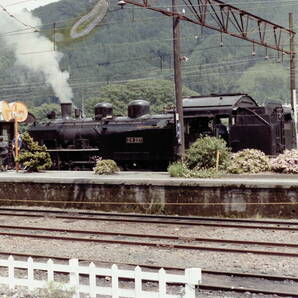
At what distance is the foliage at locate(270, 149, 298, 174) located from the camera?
50.1 ft

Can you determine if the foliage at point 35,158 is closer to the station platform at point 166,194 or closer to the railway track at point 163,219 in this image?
the station platform at point 166,194

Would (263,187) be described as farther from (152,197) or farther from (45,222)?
(45,222)

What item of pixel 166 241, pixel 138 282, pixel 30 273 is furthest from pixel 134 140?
pixel 138 282

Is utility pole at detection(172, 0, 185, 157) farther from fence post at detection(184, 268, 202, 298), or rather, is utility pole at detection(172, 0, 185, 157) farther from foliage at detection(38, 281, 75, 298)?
fence post at detection(184, 268, 202, 298)

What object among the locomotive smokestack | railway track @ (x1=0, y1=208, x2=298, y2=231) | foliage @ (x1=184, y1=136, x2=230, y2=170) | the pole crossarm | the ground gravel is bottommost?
the ground gravel

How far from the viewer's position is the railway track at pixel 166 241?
30.4ft

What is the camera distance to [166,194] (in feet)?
46.6

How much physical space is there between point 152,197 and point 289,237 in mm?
4864

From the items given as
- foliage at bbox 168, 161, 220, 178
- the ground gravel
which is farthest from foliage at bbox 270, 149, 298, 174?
the ground gravel

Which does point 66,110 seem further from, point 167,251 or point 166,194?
point 167,251

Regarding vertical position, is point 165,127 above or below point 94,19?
below

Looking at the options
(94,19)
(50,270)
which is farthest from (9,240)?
(94,19)

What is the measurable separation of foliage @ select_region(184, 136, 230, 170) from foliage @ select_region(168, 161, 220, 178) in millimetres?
350

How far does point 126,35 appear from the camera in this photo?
175 metres
